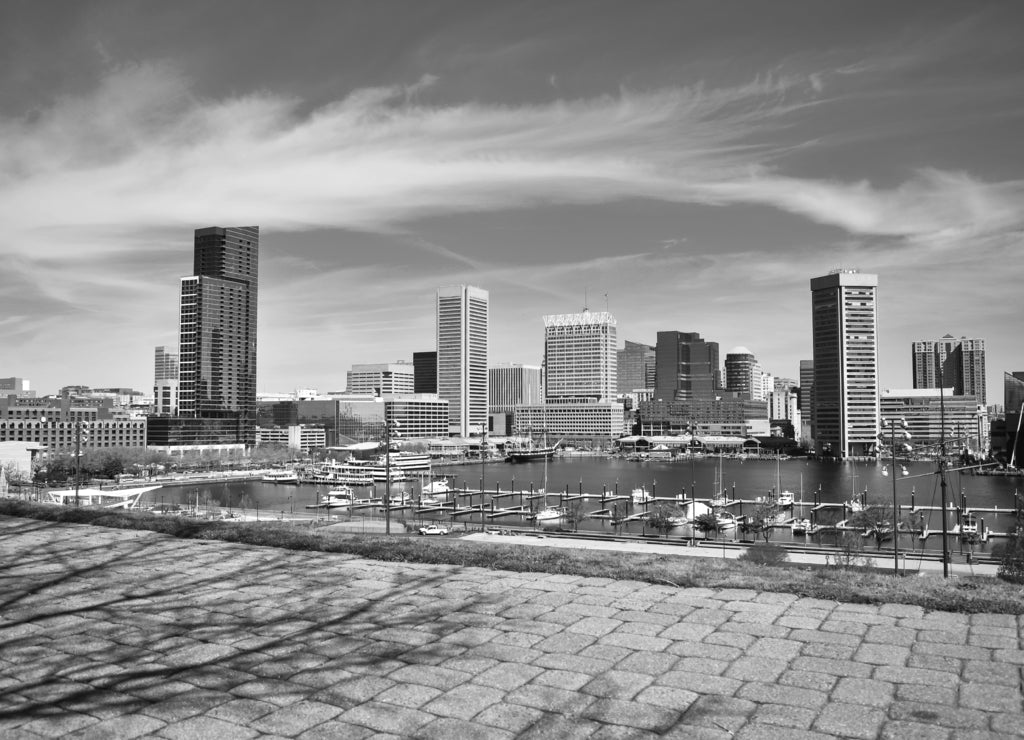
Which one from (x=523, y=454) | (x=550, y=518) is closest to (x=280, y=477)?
(x=523, y=454)

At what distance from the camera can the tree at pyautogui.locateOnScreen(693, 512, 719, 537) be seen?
58297 mm

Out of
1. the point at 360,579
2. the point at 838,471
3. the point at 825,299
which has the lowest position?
the point at 838,471

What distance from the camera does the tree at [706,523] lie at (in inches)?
2295

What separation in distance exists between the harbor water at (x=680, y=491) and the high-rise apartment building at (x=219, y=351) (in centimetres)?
4677

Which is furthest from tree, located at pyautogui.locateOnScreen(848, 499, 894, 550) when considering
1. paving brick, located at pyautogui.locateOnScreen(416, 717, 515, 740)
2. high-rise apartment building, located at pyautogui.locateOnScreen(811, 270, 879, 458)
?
high-rise apartment building, located at pyautogui.locateOnScreen(811, 270, 879, 458)

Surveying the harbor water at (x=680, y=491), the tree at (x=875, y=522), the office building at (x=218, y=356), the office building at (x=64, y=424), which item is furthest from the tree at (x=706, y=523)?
the office building at (x=218, y=356)

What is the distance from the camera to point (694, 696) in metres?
4.32

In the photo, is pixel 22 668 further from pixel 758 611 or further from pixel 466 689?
pixel 758 611

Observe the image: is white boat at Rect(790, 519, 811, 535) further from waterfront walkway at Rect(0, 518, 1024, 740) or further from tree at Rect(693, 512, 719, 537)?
waterfront walkway at Rect(0, 518, 1024, 740)

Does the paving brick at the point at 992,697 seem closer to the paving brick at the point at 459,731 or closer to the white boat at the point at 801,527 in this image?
the paving brick at the point at 459,731

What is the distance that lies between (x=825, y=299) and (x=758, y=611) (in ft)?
632

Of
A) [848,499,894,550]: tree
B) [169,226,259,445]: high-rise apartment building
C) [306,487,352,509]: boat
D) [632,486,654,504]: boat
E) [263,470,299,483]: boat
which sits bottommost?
[263,470,299,483]: boat

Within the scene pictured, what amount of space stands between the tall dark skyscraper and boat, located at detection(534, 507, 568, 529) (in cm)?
11610

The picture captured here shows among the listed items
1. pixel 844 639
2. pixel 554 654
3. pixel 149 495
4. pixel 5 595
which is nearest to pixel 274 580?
pixel 5 595
